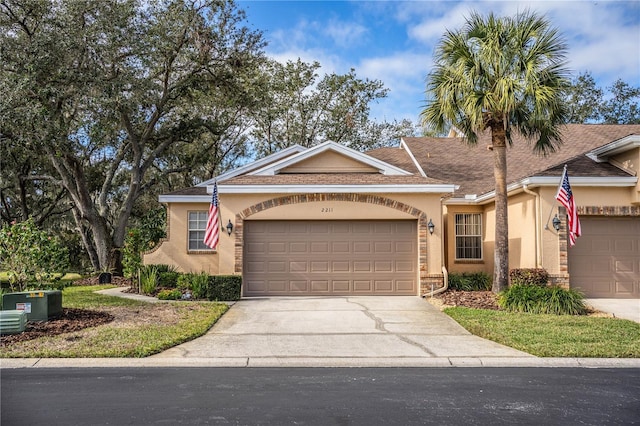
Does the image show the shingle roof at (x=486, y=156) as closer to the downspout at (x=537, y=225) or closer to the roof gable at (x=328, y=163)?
the downspout at (x=537, y=225)

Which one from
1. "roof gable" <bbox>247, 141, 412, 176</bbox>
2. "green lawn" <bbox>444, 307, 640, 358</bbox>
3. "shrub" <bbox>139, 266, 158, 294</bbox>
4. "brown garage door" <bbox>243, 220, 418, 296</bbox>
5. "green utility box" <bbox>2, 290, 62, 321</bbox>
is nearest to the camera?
"green lawn" <bbox>444, 307, 640, 358</bbox>

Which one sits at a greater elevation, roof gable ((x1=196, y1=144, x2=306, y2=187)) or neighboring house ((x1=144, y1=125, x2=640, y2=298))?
roof gable ((x1=196, y1=144, x2=306, y2=187))

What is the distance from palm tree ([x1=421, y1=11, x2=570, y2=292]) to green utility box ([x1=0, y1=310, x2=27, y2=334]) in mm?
10939

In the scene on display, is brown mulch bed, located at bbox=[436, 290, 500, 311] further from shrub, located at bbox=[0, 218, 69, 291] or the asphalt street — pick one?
shrub, located at bbox=[0, 218, 69, 291]

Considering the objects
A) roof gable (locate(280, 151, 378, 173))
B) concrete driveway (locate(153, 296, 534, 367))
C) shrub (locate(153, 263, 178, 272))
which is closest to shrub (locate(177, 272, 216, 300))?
concrete driveway (locate(153, 296, 534, 367))

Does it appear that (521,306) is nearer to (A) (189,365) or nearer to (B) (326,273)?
(B) (326,273)

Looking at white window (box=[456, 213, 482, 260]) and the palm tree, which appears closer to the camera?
the palm tree

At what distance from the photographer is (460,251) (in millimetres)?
17875

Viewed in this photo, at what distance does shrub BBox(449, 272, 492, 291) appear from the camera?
1580cm

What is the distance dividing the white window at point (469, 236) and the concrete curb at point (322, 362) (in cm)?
975

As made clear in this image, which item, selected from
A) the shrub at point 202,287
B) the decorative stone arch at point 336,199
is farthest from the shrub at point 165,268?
the decorative stone arch at point 336,199

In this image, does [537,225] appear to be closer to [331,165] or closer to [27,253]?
[331,165]

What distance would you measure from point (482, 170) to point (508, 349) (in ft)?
39.8

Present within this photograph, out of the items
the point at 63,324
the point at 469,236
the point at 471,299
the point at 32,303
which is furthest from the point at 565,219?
the point at 32,303
